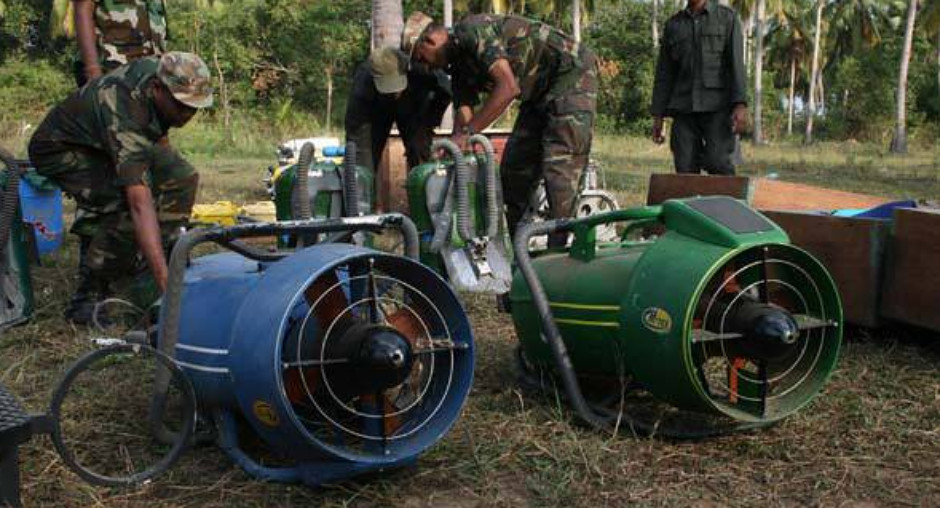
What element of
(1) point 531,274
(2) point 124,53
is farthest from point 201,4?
(1) point 531,274

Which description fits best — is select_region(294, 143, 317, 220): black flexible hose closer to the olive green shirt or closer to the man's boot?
the man's boot

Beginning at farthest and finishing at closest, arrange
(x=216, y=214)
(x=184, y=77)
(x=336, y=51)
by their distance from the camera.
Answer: (x=336, y=51) < (x=216, y=214) < (x=184, y=77)

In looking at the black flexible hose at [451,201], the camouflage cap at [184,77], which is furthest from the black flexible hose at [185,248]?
the black flexible hose at [451,201]

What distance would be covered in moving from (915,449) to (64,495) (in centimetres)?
237

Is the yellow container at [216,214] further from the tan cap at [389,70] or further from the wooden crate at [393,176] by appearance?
the tan cap at [389,70]

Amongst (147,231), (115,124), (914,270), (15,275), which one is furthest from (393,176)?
(914,270)

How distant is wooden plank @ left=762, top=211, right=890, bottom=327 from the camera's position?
3746 mm

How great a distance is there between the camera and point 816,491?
2.46 meters

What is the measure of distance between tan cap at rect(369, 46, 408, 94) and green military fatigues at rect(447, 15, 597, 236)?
0.29 metres

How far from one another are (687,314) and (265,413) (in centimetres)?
111

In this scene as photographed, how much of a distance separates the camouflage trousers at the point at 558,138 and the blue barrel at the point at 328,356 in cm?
236

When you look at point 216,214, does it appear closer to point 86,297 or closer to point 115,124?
point 86,297

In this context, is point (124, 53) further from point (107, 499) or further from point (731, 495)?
point (731, 495)

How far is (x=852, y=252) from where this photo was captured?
12.6ft
